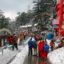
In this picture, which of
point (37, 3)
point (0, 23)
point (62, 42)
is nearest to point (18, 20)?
point (0, 23)

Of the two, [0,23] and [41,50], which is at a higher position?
[41,50]

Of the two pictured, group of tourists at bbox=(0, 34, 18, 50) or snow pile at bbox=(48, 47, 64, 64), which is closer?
snow pile at bbox=(48, 47, 64, 64)

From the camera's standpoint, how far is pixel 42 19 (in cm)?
8775

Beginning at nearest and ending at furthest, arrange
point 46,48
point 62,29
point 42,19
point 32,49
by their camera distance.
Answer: point 46,48 → point 32,49 → point 62,29 → point 42,19

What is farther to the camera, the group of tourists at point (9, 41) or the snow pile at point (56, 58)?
the group of tourists at point (9, 41)

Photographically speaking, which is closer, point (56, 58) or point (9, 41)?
point (56, 58)

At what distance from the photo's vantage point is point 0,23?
104375 mm

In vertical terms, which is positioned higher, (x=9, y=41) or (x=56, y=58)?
(x=56, y=58)

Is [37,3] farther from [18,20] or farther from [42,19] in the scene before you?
[18,20]

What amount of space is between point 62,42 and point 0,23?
7705 centimetres

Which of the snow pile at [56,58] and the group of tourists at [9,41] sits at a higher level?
the snow pile at [56,58]

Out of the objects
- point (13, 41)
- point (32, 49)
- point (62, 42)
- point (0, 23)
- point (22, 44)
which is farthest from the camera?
point (0, 23)

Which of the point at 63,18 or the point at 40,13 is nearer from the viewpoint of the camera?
the point at 63,18

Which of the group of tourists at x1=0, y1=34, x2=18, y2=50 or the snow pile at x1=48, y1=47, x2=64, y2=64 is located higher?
the snow pile at x1=48, y1=47, x2=64, y2=64
